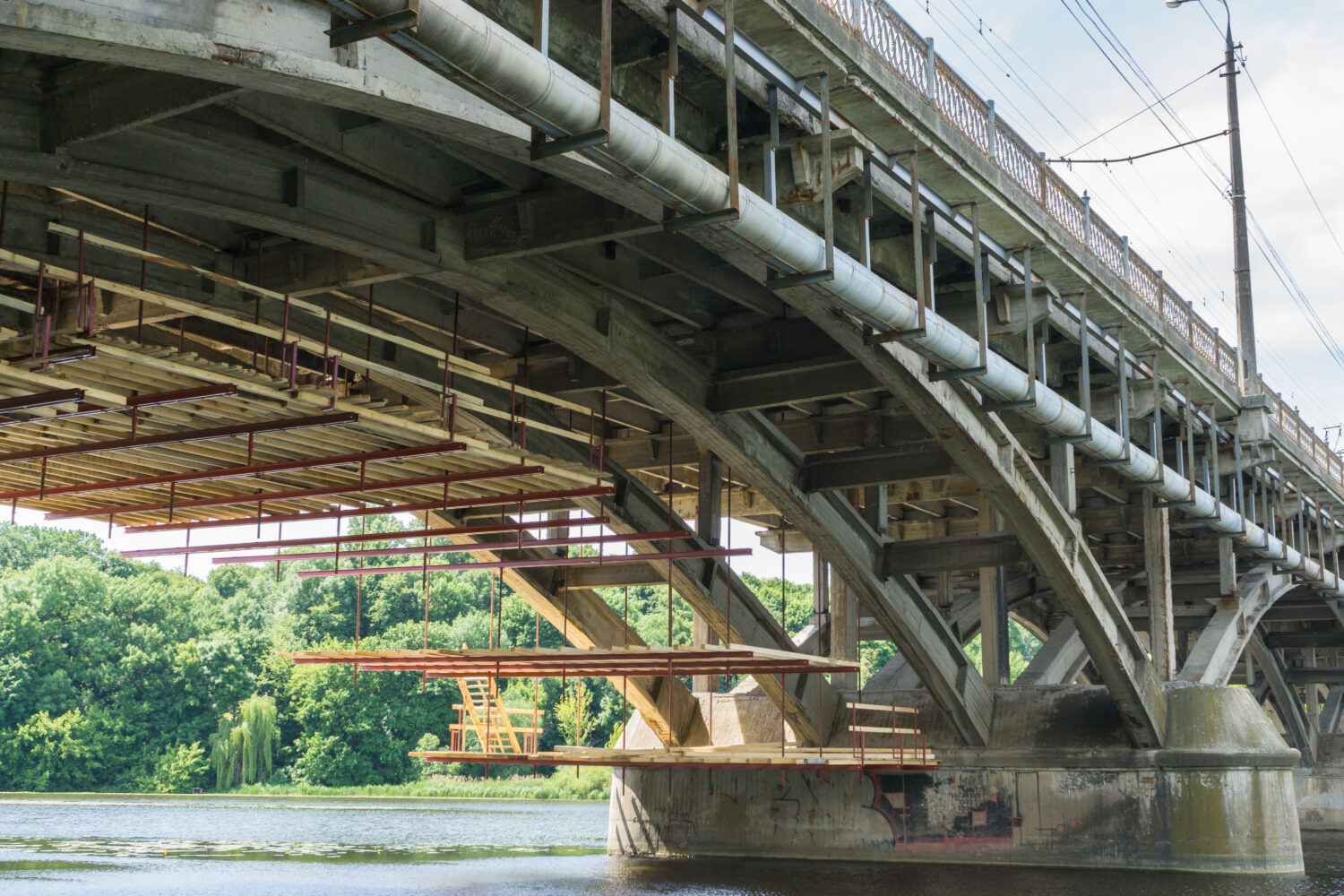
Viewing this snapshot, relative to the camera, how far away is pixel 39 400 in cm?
1471

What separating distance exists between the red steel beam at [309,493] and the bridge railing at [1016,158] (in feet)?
22.9

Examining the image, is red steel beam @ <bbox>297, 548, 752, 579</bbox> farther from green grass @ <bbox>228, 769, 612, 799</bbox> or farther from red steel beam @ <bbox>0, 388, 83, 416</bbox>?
green grass @ <bbox>228, 769, 612, 799</bbox>

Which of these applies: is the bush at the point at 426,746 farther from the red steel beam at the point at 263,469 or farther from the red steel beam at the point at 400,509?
the red steel beam at the point at 263,469

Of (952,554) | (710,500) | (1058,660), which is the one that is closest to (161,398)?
(710,500)

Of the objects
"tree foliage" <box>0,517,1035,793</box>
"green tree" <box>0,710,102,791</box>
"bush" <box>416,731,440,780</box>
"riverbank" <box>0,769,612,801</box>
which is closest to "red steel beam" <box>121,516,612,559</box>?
"tree foliage" <box>0,517,1035,793</box>

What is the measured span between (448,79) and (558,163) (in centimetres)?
186

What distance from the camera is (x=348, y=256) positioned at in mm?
15234

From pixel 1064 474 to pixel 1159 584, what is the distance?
180 inches

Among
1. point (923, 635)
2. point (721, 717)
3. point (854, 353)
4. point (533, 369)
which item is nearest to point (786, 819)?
point (721, 717)

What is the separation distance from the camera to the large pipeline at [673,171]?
855 cm

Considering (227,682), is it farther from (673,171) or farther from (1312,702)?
(673,171)

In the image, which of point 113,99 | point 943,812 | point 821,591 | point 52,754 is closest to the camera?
point 113,99

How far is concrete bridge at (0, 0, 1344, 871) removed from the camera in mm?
10703

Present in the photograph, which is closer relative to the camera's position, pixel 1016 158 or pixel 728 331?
pixel 1016 158
